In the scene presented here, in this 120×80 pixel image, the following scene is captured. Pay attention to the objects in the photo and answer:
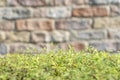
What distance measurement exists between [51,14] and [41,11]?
0.42 feet

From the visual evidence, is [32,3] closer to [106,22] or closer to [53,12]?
[53,12]

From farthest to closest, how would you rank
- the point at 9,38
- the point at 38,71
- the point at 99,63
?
the point at 9,38
the point at 99,63
the point at 38,71

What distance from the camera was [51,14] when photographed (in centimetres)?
444

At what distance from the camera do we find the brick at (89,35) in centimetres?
447

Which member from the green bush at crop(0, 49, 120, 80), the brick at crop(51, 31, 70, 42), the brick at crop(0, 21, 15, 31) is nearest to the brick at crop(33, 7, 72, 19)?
the brick at crop(51, 31, 70, 42)

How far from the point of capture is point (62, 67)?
2209 mm

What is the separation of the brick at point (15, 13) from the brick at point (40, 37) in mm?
243

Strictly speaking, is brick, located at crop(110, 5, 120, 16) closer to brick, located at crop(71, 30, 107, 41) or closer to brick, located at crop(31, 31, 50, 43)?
brick, located at crop(71, 30, 107, 41)

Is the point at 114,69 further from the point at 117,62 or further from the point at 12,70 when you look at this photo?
the point at 12,70

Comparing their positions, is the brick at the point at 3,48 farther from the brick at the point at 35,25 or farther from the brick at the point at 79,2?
the brick at the point at 79,2

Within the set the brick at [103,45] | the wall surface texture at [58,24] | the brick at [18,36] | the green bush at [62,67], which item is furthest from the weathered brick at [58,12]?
the green bush at [62,67]

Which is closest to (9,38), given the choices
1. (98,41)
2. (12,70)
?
(98,41)

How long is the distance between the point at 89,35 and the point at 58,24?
406mm

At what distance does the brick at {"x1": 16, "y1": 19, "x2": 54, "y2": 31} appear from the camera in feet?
14.5
